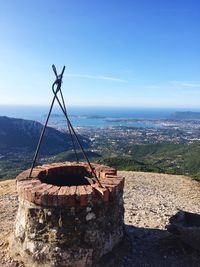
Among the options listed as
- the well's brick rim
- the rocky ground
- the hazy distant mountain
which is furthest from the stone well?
the hazy distant mountain

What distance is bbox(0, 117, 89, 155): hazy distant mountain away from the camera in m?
85.8

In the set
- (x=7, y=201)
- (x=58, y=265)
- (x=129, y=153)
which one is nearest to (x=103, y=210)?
(x=58, y=265)

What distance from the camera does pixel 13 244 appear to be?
21.0 feet

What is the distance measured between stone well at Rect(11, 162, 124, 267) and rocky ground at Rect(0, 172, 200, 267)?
0.38 metres

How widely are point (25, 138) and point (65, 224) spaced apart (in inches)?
3462

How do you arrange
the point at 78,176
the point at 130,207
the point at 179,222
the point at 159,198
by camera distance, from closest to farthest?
the point at 179,222 → the point at 78,176 → the point at 130,207 → the point at 159,198

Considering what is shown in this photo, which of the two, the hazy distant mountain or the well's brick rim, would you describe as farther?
the hazy distant mountain

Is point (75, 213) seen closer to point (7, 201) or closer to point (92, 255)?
point (92, 255)

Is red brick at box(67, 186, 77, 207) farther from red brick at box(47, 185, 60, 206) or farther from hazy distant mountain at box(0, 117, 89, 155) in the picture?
hazy distant mountain at box(0, 117, 89, 155)

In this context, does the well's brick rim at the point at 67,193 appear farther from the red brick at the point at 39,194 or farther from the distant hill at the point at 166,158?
the distant hill at the point at 166,158

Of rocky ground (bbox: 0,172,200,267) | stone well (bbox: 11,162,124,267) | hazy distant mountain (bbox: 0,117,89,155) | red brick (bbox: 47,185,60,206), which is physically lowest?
hazy distant mountain (bbox: 0,117,89,155)

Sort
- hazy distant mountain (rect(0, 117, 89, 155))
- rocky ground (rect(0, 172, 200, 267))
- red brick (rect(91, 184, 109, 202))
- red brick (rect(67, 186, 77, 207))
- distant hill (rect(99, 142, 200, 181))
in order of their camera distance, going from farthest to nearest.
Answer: hazy distant mountain (rect(0, 117, 89, 155)), distant hill (rect(99, 142, 200, 181)), rocky ground (rect(0, 172, 200, 267)), red brick (rect(91, 184, 109, 202)), red brick (rect(67, 186, 77, 207))

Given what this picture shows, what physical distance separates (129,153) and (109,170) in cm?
6619

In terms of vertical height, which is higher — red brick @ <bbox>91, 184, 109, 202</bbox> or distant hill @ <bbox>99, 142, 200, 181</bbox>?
red brick @ <bbox>91, 184, 109, 202</bbox>
